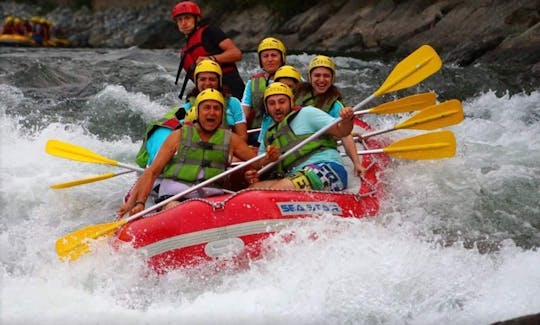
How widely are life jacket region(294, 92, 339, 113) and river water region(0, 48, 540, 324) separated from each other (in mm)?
689

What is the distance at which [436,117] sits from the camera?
600 centimetres

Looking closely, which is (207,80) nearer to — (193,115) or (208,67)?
(208,67)

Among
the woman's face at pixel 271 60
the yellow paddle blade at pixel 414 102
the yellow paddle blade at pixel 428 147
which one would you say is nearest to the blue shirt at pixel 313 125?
the yellow paddle blade at pixel 428 147

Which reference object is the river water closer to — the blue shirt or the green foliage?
the blue shirt

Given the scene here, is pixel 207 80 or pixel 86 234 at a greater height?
pixel 207 80

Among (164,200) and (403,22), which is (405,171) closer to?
(164,200)

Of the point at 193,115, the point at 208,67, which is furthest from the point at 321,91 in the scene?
the point at 193,115

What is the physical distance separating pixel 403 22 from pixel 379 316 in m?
13.9

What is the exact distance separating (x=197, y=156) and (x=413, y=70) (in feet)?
5.86

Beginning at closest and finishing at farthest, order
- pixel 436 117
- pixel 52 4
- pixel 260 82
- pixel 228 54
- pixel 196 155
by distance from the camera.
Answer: pixel 196 155
pixel 436 117
pixel 260 82
pixel 228 54
pixel 52 4

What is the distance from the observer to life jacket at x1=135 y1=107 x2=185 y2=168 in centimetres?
616

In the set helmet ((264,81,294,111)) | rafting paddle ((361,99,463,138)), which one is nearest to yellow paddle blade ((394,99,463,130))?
rafting paddle ((361,99,463,138))

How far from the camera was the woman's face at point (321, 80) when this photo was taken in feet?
21.0

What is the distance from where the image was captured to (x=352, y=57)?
1608 centimetres
